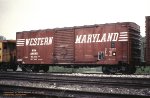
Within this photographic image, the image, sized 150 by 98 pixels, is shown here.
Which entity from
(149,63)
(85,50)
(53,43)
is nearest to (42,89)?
(149,63)

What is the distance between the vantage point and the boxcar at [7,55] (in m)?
22.5

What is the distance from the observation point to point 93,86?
10.3m

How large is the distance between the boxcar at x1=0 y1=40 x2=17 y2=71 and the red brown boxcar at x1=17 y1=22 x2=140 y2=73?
Answer: 1.90m

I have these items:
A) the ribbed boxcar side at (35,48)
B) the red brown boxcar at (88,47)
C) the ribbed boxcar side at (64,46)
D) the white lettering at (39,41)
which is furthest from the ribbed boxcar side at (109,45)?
the ribbed boxcar side at (35,48)

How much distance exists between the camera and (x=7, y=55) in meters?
22.7

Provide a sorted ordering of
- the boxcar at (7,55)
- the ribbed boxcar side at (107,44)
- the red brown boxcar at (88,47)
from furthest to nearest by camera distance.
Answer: the boxcar at (7,55)
the red brown boxcar at (88,47)
the ribbed boxcar side at (107,44)

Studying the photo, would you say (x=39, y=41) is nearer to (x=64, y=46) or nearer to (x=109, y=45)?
(x=64, y=46)

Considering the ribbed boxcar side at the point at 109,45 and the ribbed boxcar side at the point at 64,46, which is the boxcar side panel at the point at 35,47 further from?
the ribbed boxcar side at the point at 109,45

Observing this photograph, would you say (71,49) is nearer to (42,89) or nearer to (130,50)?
(130,50)

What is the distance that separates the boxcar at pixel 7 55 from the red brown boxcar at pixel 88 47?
190cm

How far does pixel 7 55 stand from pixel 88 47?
9002mm

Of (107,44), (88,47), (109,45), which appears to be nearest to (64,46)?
(88,47)

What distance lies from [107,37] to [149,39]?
3.26 m

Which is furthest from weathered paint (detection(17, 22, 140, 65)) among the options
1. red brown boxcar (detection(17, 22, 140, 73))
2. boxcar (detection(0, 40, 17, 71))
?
boxcar (detection(0, 40, 17, 71))
